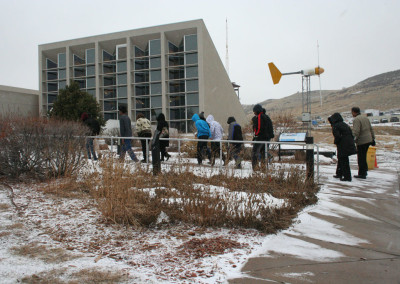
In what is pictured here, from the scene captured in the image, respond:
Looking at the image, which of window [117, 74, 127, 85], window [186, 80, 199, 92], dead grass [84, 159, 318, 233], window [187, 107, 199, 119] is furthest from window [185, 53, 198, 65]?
dead grass [84, 159, 318, 233]

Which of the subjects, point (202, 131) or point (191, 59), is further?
point (191, 59)

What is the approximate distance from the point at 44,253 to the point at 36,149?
3.78m

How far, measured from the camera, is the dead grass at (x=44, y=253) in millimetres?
2982

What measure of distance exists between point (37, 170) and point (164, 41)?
33.7 m

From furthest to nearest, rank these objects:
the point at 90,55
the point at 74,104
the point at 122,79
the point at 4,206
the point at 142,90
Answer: the point at 90,55, the point at 122,79, the point at 142,90, the point at 74,104, the point at 4,206

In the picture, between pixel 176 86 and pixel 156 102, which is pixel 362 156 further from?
pixel 156 102

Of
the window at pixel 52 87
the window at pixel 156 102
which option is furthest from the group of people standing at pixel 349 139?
the window at pixel 52 87

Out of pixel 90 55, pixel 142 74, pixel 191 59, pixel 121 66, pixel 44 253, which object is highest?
pixel 90 55

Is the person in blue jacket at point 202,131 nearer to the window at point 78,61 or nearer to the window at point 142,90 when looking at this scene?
the window at point 142,90

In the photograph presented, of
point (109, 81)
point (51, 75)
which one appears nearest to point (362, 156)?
point (109, 81)

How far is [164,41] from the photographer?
123 feet

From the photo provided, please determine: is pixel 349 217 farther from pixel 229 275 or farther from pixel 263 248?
pixel 229 275

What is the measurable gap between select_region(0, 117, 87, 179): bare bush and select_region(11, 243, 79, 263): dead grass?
3.23 m

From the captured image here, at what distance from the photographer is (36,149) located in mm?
6297
